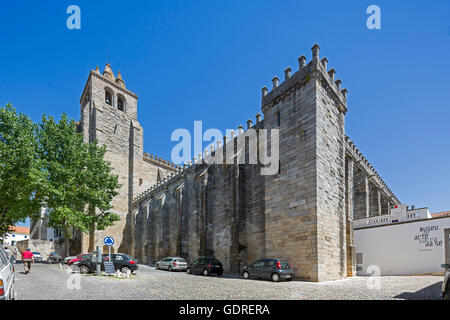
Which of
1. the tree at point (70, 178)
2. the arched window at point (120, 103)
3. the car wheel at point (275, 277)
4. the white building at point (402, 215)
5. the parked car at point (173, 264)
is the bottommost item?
the parked car at point (173, 264)

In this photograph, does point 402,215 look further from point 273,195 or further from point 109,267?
point 109,267

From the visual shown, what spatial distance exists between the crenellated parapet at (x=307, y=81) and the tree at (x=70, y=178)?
14.9m

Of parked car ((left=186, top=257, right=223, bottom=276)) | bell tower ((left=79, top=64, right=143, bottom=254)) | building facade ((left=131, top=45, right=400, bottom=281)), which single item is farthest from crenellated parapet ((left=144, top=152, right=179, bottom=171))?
parked car ((left=186, top=257, right=223, bottom=276))

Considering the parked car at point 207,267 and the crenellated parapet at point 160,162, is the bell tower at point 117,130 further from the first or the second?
the parked car at point 207,267

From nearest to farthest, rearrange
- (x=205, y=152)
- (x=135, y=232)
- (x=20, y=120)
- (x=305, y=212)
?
1. (x=305, y=212)
2. (x=20, y=120)
3. (x=205, y=152)
4. (x=135, y=232)

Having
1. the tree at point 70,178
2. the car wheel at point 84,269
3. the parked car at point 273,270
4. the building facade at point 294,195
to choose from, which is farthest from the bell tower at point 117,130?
the parked car at point 273,270

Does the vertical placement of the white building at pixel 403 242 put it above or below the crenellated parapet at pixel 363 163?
below

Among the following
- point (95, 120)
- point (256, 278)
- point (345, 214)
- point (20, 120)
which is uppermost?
point (95, 120)

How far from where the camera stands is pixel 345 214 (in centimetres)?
1919

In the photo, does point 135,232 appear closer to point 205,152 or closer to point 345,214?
point 205,152

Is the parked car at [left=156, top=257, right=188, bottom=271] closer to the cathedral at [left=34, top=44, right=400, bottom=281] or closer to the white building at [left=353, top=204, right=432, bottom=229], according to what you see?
the cathedral at [left=34, top=44, right=400, bottom=281]

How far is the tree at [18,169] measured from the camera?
70.5 feet

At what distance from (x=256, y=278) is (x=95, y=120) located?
95.1ft

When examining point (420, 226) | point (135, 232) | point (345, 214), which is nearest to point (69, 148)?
point (135, 232)
